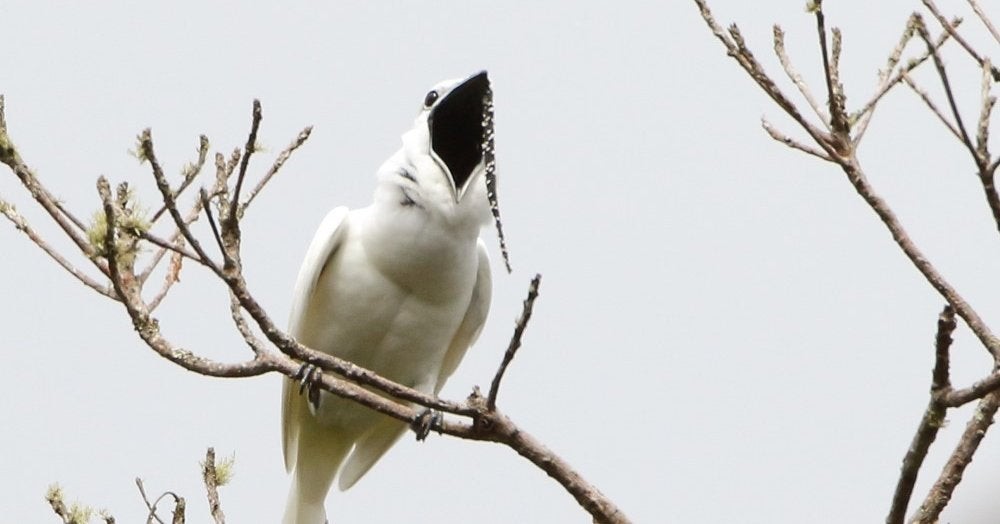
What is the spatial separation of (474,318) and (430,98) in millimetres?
977

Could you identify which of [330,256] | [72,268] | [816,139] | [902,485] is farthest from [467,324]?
[902,485]

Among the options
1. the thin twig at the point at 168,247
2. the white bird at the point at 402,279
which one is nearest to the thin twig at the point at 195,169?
the thin twig at the point at 168,247

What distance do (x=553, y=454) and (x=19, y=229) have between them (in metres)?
1.41

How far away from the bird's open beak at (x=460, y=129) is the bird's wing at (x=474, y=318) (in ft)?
1.68

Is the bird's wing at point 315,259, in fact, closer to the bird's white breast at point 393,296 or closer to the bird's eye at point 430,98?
the bird's white breast at point 393,296

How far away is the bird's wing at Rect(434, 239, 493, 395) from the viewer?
5.09 m

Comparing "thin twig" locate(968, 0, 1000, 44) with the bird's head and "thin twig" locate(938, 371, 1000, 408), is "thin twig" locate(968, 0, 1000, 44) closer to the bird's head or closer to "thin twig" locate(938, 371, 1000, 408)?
"thin twig" locate(938, 371, 1000, 408)

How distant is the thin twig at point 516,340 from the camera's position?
2.42m

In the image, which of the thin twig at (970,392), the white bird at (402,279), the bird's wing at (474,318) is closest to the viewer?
the thin twig at (970,392)

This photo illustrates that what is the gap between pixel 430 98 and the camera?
4652 mm

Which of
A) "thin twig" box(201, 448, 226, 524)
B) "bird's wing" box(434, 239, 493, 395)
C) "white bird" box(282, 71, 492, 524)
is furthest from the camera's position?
"bird's wing" box(434, 239, 493, 395)

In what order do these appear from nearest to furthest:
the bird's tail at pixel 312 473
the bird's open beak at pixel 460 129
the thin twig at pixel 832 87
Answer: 1. the thin twig at pixel 832 87
2. the bird's open beak at pixel 460 129
3. the bird's tail at pixel 312 473

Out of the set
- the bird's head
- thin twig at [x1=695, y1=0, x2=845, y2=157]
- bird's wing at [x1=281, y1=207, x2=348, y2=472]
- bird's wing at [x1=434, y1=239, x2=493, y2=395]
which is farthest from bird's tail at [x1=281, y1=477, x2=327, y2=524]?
thin twig at [x1=695, y1=0, x2=845, y2=157]

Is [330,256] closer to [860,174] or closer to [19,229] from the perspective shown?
[19,229]
